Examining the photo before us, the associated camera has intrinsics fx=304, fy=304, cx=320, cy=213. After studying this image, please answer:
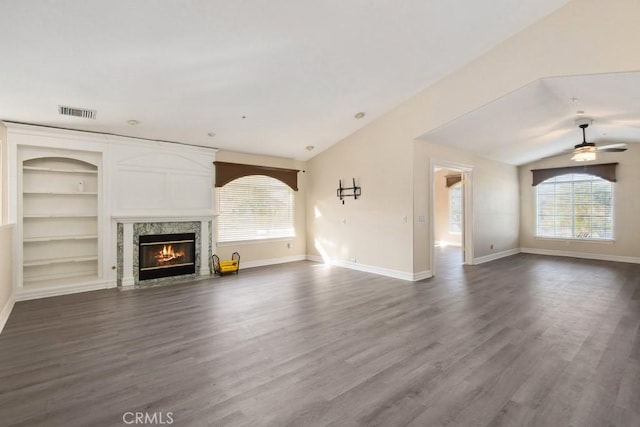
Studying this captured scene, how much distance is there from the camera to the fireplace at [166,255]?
5477 millimetres

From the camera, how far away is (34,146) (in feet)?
15.1

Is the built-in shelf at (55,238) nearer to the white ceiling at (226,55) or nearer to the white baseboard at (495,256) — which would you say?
the white ceiling at (226,55)

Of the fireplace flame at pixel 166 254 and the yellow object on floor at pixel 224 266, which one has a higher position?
the fireplace flame at pixel 166 254

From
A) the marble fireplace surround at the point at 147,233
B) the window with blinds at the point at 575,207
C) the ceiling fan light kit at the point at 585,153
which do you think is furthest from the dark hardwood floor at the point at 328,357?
the window with blinds at the point at 575,207

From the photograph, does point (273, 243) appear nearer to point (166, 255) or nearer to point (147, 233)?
point (166, 255)

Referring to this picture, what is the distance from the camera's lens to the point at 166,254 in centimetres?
575

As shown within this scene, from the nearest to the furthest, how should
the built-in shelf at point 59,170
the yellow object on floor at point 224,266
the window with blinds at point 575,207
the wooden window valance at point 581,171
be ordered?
the built-in shelf at point 59,170, the yellow object on floor at point 224,266, the wooden window valance at point 581,171, the window with blinds at point 575,207

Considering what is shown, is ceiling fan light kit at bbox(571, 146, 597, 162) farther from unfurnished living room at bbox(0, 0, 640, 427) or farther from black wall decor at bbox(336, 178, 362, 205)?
black wall decor at bbox(336, 178, 362, 205)

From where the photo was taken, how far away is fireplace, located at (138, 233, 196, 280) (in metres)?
5.48

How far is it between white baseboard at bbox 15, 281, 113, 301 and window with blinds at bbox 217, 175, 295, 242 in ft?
7.18

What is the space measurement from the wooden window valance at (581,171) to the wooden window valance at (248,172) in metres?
6.92

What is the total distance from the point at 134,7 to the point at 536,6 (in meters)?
→ 4.34

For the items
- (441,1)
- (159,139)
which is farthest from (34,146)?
(441,1)

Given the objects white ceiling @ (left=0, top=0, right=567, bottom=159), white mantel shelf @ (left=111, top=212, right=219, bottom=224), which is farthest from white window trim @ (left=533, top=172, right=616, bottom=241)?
white mantel shelf @ (left=111, top=212, right=219, bottom=224)
